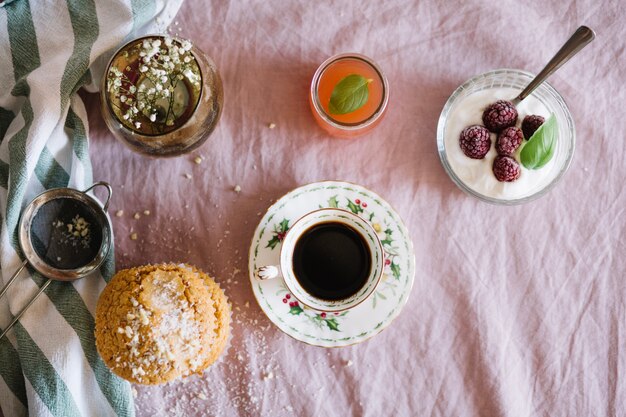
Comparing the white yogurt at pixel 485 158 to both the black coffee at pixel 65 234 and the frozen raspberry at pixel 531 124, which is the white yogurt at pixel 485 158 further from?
the black coffee at pixel 65 234

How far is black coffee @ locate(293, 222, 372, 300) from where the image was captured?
1.22 m

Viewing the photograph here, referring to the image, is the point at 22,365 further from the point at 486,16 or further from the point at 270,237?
the point at 486,16

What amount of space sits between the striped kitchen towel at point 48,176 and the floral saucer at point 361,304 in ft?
1.09

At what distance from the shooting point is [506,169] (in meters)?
1.20

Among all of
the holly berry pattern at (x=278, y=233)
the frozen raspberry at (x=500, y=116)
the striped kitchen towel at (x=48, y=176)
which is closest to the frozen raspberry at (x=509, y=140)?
the frozen raspberry at (x=500, y=116)

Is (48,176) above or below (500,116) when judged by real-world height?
below

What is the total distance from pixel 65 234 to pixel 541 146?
0.97m

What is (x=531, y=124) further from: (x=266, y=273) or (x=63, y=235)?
(x=63, y=235)

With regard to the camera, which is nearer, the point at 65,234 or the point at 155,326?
the point at 155,326

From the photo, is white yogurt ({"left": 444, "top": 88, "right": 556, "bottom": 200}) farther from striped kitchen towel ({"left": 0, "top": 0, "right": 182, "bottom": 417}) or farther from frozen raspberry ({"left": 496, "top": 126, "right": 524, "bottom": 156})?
striped kitchen towel ({"left": 0, "top": 0, "right": 182, "bottom": 417})

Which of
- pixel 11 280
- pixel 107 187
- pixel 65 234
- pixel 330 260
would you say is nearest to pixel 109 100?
pixel 107 187

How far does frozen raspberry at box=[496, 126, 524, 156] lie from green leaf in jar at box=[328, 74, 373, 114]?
29cm

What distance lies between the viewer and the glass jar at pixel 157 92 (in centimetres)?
112

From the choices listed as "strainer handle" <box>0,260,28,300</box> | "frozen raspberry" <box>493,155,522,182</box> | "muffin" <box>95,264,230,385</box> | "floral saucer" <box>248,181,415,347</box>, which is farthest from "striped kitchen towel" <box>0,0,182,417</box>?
"frozen raspberry" <box>493,155,522,182</box>
